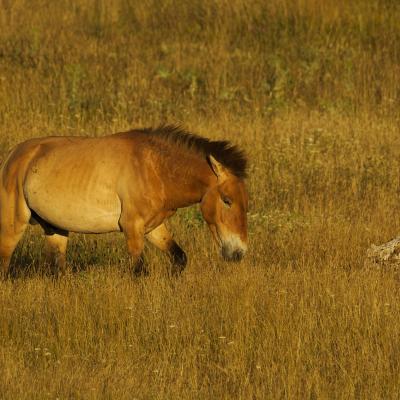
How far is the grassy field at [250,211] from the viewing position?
7.62m

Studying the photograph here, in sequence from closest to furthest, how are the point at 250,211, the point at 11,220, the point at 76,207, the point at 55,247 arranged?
1. the point at 76,207
2. the point at 11,220
3. the point at 55,247
4. the point at 250,211

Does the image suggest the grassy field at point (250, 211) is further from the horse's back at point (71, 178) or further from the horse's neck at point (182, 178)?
the horse's neck at point (182, 178)

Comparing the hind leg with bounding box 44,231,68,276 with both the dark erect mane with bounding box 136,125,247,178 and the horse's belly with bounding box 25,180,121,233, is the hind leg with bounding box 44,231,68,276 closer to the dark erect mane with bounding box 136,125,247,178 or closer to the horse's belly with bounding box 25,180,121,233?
the horse's belly with bounding box 25,180,121,233

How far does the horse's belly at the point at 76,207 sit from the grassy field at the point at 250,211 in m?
0.43

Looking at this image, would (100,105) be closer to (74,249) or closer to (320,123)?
(320,123)

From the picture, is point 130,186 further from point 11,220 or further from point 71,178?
point 11,220

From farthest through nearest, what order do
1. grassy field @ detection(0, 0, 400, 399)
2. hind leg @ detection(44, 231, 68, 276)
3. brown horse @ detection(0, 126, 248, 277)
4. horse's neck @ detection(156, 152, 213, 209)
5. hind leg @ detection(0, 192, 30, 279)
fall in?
1. hind leg @ detection(44, 231, 68, 276)
2. hind leg @ detection(0, 192, 30, 279)
3. horse's neck @ detection(156, 152, 213, 209)
4. brown horse @ detection(0, 126, 248, 277)
5. grassy field @ detection(0, 0, 400, 399)

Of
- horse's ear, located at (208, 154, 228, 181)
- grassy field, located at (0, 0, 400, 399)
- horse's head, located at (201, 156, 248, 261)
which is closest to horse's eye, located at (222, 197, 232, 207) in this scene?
horse's head, located at (201, 156, 248, 261)

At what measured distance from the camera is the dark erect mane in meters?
9.54

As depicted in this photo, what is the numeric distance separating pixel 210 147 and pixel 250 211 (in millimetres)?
3626

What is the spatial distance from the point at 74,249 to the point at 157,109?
18.3 ft

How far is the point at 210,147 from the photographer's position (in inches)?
382

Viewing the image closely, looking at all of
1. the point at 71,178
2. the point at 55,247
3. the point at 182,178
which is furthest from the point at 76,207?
the point at 182,178

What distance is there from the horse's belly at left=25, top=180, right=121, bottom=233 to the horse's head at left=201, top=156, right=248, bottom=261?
2.71ft
